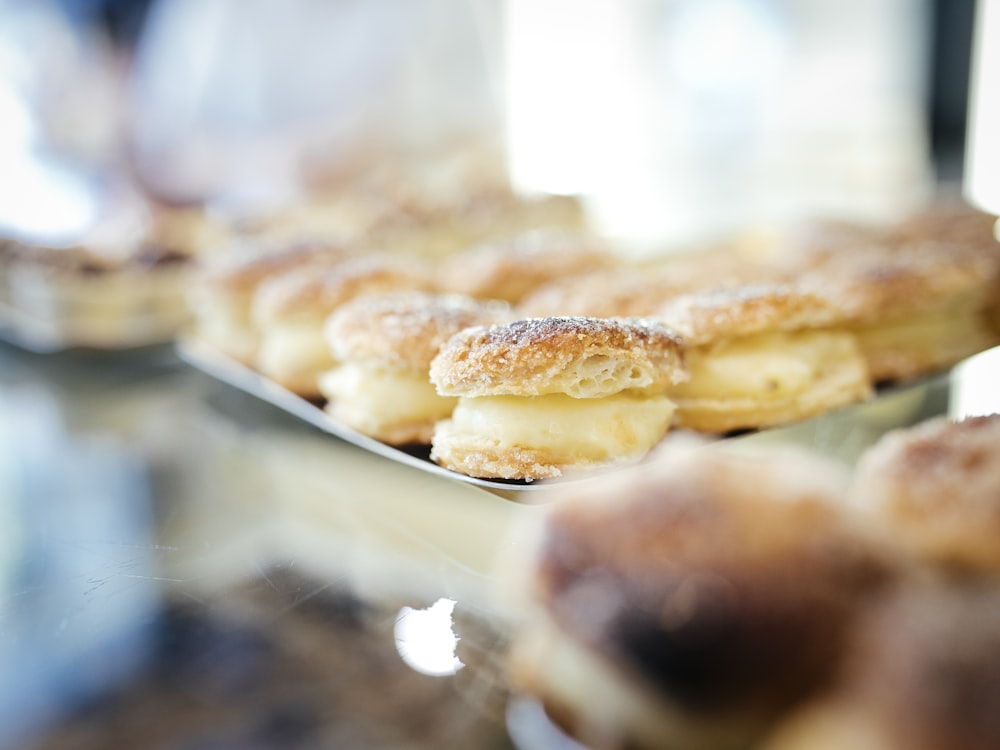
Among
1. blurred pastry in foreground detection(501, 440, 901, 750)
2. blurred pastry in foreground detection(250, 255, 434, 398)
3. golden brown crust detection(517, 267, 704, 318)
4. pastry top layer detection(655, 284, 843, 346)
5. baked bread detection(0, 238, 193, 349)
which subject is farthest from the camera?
baked bread detection(0, 238, 193, 349)

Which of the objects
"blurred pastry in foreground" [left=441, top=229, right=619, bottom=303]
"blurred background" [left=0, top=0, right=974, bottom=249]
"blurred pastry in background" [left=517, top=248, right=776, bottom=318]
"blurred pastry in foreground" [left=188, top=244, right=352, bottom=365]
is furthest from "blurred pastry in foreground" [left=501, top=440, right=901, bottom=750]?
"blurred background" [left=0, top=0, right=974, bottom=249]

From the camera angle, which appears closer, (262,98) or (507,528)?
(507,528)

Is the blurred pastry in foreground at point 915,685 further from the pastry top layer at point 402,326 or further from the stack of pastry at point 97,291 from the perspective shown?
the stack of pastry at point 97,291

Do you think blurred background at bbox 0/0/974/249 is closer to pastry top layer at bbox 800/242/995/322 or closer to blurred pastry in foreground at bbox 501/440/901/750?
pastry top layer at bbox 800/242/995/322

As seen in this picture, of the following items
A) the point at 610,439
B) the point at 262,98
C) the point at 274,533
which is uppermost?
the point at 262,98

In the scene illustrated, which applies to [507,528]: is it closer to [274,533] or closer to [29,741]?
[274,533]

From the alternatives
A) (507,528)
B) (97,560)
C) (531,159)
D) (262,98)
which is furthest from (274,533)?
(531,159)

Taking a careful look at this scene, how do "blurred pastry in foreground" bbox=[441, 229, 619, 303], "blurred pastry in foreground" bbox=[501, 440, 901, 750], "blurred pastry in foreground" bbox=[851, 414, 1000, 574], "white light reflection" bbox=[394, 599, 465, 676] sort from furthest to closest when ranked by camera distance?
"blurred pastry in foreground" bbox=[441, 229, 619, 303] → "white light reflection" bbox=[394, 599, 465, 676] → "blurred pastry in foreground" bbox=[851, 414, 1000, 574] → "blurred pastry in foreground" bbox=[501, 440, 901, 750]
